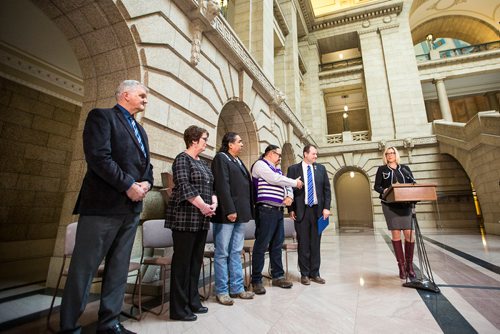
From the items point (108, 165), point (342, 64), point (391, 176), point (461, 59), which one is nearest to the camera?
point (108, 165)

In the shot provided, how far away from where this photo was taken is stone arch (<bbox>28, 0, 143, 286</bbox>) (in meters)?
3.34

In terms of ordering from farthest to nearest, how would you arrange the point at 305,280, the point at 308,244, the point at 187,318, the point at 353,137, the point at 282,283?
1. the point at 353,137
2. the point at 308,244
3. the point at 305,280
4. the point at 282,283
5. the point at 187,318

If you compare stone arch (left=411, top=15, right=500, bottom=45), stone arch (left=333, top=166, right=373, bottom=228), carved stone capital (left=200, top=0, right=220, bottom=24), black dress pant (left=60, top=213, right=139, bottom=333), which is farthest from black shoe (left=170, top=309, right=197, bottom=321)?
stone arch (left=411, top=15, right=500, bottom=45)

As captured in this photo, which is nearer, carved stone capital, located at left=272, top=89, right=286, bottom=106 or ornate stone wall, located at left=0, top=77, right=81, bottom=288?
ornate stone wall, located at left=0, top=77, right=81, bottom=288

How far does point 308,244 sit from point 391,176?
1.55 metres

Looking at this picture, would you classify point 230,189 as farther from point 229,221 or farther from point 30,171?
point 30,171

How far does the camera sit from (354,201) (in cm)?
1838

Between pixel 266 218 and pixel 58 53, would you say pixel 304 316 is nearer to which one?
pixel 266 218

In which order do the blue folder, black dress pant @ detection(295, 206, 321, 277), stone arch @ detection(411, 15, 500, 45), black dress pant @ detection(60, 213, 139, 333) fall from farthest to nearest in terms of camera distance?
stone arch @ detection(411, 15, 500, 45)
the blue folder
black dress pant @ detection(295, 206, 321, 277)
black dress pant @ detection(60, 213, 139, 333)

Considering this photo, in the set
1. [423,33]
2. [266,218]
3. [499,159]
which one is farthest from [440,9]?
[266,218]

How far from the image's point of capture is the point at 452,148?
12.2m

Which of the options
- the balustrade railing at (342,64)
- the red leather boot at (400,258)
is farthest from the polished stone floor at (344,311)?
the balustrade railing at (342,64)

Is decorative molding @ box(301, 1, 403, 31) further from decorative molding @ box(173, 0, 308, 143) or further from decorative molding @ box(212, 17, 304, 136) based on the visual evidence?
decorative molding @ box(173, 0, 308, 143)

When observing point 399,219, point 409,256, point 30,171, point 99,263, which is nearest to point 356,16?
point 399,219
